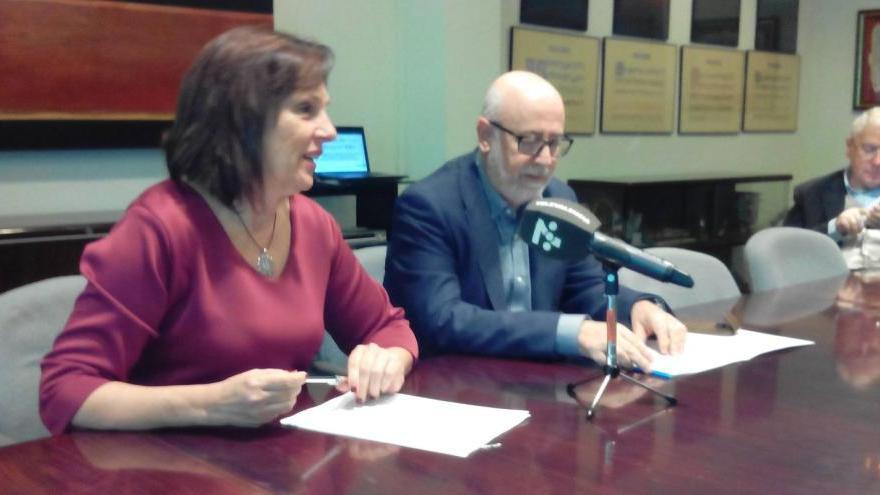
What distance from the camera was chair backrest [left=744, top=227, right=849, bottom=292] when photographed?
2799 millimetres

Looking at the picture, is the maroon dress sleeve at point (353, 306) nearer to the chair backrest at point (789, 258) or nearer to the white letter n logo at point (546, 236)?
the white letter n logo at point (546, 236)

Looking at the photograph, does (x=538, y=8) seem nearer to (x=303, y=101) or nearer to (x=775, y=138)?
(x=775, y=138)

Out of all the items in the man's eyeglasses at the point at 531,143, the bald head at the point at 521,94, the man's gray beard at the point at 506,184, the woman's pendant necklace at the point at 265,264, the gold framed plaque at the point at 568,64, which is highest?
the gold framed plaque at the point at 568,64

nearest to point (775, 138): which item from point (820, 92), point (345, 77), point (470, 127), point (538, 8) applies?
point (820, 92)

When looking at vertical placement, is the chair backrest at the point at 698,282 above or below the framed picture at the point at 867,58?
below

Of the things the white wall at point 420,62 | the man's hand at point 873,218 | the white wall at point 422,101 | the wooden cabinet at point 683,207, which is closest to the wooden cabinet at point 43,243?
the white wall at point 422,101

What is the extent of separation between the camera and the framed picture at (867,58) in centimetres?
554

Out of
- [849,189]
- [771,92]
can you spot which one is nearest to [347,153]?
[849,189]

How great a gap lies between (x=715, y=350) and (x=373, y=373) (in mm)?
731

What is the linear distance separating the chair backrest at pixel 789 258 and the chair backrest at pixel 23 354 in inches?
77.7

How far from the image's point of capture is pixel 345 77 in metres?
3.86

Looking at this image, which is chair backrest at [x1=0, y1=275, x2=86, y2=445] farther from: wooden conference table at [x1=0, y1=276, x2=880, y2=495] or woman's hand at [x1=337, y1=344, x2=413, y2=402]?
woman's hand at [x1=337, y1=344, x2=413, y2=402]

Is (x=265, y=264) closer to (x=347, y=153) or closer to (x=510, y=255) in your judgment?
(x=510, y=255)

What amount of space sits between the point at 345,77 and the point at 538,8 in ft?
3.64
